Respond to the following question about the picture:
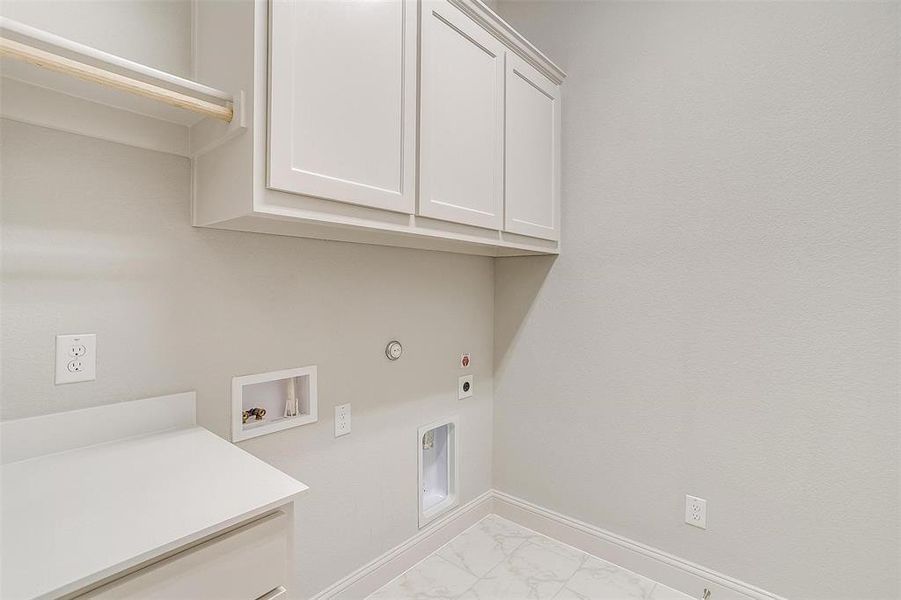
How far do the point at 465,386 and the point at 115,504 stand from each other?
5.32ft

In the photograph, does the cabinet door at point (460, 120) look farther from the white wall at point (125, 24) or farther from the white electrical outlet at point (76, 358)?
the white electrical outlet at point (76, 358)

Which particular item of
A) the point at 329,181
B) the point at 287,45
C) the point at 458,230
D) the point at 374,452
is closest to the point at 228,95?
the point at 287,45

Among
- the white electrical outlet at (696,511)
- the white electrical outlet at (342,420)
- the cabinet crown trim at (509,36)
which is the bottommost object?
the white electrical outlet at (696,511)

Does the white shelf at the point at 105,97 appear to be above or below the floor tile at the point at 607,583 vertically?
above

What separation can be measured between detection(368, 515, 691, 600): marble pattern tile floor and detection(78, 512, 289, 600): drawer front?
1.14 meters

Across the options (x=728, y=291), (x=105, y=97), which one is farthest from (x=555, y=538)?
(x=105, y=97)

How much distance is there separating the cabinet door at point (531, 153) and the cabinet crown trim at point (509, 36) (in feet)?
0.11

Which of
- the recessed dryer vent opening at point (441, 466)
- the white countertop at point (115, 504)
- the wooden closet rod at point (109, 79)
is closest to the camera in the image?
the white countertop at point (115, 504)

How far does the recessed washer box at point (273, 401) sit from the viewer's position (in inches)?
53.6

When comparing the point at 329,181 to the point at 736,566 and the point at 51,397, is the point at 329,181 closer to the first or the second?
the point at 51,397

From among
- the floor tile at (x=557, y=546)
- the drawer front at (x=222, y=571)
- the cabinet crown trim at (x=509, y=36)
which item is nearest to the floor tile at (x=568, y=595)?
the floor tile at (x=557, y=546)

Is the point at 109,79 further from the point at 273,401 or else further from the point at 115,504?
the point at 273,401

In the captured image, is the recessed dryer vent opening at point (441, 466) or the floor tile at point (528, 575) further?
the recessed dryer vent opening at point (441, 466)

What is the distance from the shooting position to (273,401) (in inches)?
58.9
